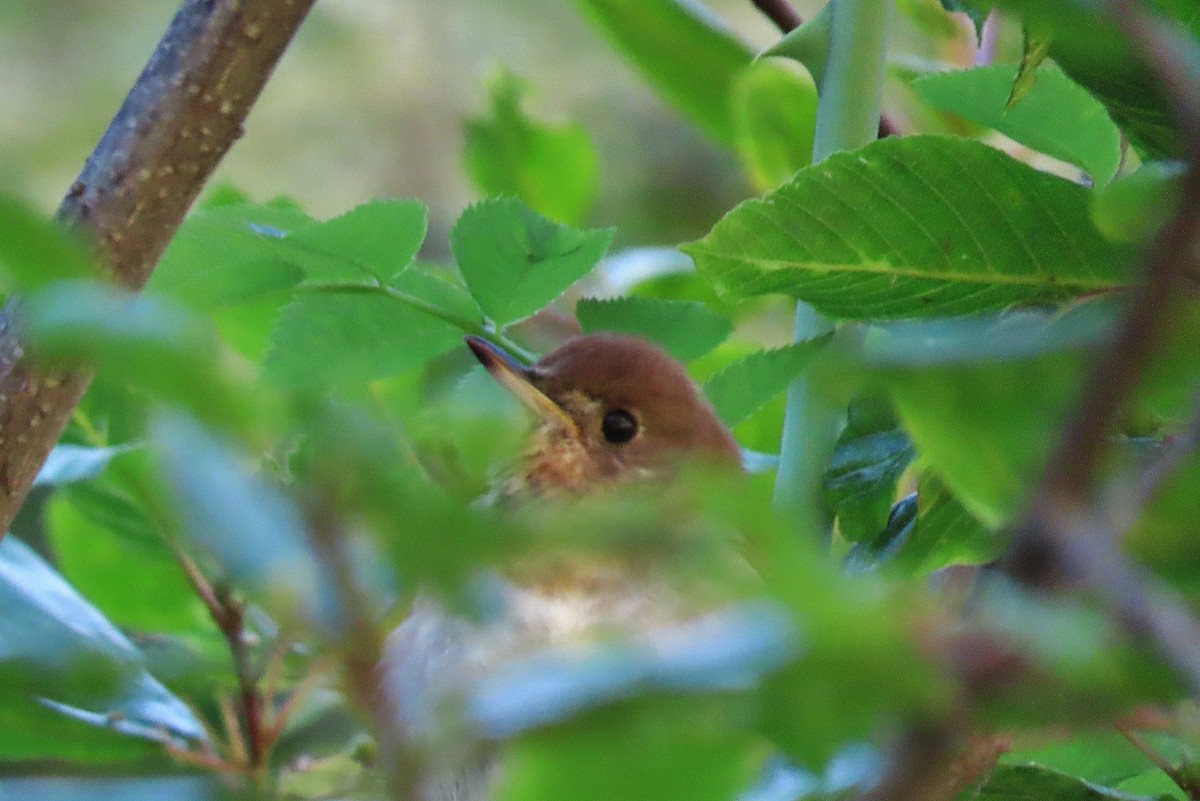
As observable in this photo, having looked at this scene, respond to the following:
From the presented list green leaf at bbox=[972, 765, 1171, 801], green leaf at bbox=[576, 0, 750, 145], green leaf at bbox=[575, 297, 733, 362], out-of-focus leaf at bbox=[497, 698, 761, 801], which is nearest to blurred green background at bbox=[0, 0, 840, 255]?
green leaf at bbox=[576, 0, 750, 145]

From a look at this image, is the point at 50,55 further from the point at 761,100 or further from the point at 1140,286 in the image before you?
the point at 1140,286

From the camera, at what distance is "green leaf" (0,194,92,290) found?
0.95 feet

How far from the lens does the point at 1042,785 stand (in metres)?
0.80

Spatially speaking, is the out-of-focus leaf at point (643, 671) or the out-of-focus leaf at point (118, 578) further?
the out-of-focus leaf at point (118, 578)

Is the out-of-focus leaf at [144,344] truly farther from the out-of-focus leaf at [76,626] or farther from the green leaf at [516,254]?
the green leaf at [516,254]

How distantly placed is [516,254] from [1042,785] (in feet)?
1.41

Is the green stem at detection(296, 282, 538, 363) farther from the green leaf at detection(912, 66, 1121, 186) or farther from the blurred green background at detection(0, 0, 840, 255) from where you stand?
the blurred green background at detection(0, 0, 840, 255)

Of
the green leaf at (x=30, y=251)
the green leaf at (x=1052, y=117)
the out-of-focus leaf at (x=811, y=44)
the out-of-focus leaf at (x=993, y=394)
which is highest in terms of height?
the out-of-focus leaf at (x=811, y=44)

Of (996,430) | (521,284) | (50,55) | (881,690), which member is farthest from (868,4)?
(50,55)

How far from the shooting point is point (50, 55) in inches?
203

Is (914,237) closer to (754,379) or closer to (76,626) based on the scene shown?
(754,379)

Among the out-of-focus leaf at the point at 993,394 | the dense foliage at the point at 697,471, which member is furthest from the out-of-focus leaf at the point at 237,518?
the out-of-focus leaf at the point at 993,394

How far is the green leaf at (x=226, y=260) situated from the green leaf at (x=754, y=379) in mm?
268

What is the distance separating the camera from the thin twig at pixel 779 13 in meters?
1.09
